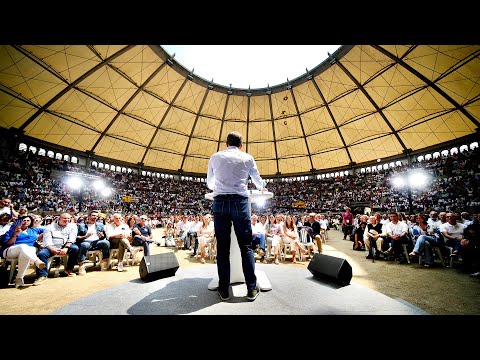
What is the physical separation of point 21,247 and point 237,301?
4.71 m

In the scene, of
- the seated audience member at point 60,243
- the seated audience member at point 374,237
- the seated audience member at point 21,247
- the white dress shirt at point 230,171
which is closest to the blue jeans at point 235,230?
the white dress shirt at point 230,171

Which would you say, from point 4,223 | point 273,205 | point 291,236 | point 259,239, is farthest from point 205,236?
point 273,205

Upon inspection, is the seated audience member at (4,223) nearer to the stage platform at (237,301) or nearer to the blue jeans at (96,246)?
the blue jeans at (96,246)

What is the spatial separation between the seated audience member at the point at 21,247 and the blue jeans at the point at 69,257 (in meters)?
0.27

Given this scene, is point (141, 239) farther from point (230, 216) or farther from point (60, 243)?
point (230, 216)

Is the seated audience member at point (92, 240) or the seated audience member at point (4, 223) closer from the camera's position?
the seated audience member at point (4, 223)

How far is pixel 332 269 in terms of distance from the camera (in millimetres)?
3195

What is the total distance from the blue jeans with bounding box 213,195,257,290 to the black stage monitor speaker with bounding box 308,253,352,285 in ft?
4.90

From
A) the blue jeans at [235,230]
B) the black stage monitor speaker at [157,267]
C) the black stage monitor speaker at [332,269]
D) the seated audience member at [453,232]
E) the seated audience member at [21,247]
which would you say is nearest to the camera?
the blue jeans at [235,230]

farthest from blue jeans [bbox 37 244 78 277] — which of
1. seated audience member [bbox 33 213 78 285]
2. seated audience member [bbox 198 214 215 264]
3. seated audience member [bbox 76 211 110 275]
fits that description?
seated audience member [bbox 198 214 215 264]

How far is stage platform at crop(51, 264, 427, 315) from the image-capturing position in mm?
2174

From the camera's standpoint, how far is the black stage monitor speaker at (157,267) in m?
3.39

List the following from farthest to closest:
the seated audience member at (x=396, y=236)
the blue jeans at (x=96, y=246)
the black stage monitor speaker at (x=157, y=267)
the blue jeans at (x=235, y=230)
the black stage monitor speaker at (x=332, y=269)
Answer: the seated audience member at (x=396, y=236) → the blue jeans at (x=96, y=246) → the black stage monitor speaker at (x=157, y=267) → the black stage monitor speaker at (x=332, y=269) → the blue jeans at (x=235, y=230)

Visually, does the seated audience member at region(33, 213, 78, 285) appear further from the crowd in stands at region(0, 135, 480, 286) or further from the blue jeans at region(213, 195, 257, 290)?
the blue jeans at region(213, 195, 257, 290)
